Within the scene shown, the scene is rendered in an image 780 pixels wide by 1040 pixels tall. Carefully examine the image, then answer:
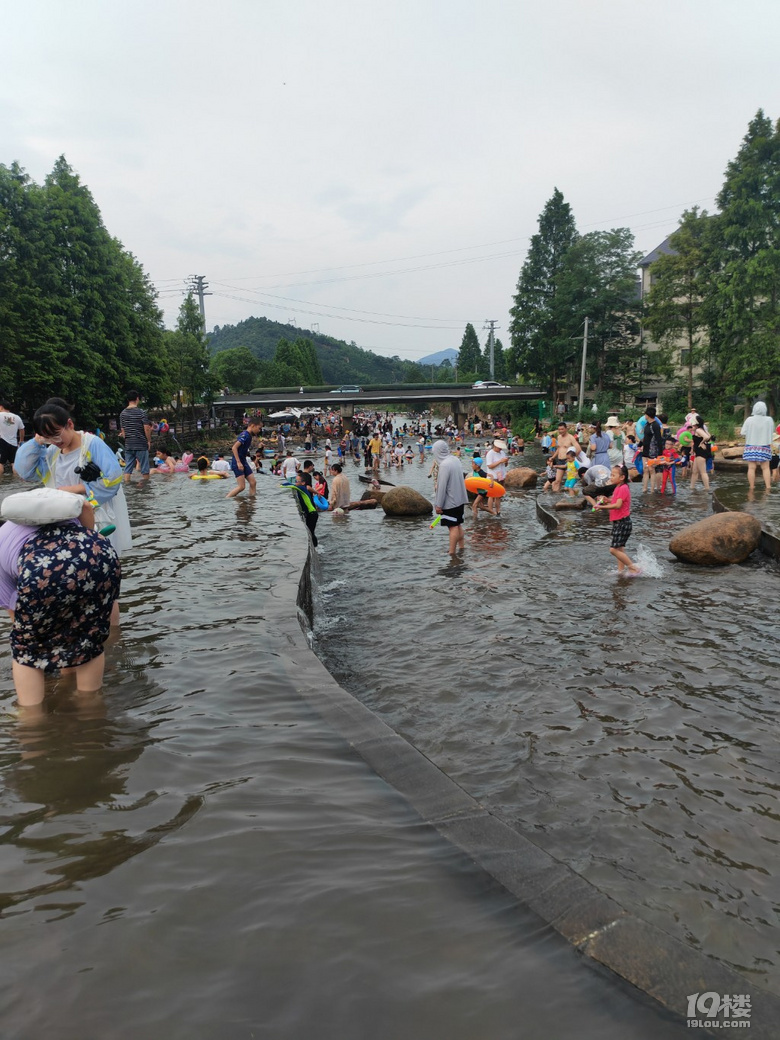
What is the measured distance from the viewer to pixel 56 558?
12.6ft

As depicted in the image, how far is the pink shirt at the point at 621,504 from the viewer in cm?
934

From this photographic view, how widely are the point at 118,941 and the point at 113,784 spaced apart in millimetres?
1182

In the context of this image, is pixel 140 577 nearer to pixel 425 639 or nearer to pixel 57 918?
pixel 425 639

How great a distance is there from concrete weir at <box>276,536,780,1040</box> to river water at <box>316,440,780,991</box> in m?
0.57

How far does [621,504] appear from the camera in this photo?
936 cm

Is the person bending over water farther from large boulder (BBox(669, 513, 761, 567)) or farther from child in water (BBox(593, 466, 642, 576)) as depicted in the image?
large boulder (BBox(669, 513, 761, 567))

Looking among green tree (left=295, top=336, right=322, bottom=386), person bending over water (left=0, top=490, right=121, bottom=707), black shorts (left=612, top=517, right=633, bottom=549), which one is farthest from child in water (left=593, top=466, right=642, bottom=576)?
green tree (left=295, top=336, right=322, bottom=386)

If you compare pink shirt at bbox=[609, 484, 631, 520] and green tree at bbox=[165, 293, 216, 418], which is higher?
green tree at bbox=[165, 293, 216, 418]

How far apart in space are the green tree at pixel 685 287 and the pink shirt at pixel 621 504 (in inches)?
1573

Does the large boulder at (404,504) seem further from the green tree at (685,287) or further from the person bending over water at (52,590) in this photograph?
the green tree at (685,287)

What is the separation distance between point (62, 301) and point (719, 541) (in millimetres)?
34516

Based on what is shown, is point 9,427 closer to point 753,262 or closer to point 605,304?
point 753,262

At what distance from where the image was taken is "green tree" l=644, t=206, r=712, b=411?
44969 millimetres

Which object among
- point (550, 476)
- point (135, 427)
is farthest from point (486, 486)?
point (135, 427)
